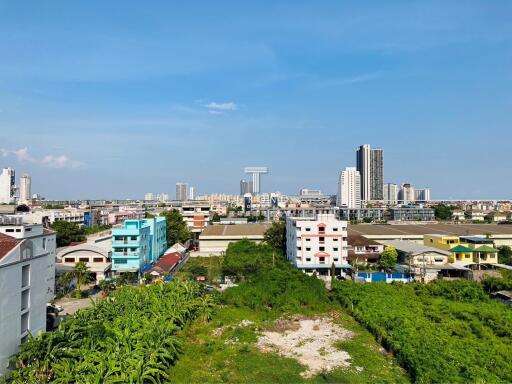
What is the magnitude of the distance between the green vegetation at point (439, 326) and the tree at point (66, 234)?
30.3 m

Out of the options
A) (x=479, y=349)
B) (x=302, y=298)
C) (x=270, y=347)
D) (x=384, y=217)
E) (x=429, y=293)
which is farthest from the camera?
(x=384, y=217)

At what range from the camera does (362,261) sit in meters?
34.0

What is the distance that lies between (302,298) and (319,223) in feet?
33.3

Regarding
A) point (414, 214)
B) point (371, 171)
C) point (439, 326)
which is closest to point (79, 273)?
point (439, 326)

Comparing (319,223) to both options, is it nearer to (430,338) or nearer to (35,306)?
(430,338)

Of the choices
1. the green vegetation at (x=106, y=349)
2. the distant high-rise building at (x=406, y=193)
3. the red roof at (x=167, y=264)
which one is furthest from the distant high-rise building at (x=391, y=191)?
the green vegetation at (x=106, y=349)

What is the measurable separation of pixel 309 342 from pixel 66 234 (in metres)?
33.1

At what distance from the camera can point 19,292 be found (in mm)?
12727

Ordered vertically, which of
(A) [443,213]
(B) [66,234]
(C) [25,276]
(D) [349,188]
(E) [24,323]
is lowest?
(E) [24,323]

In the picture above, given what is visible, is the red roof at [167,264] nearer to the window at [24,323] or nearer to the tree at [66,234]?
the tree at [66,234]

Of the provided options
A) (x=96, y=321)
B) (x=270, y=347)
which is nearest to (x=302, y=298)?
(x=270, y=347)

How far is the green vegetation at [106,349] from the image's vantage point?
11297 millimetres

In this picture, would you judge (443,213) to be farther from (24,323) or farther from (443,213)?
(24,323)

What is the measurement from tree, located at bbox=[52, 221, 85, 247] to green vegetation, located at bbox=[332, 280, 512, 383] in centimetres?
3027
